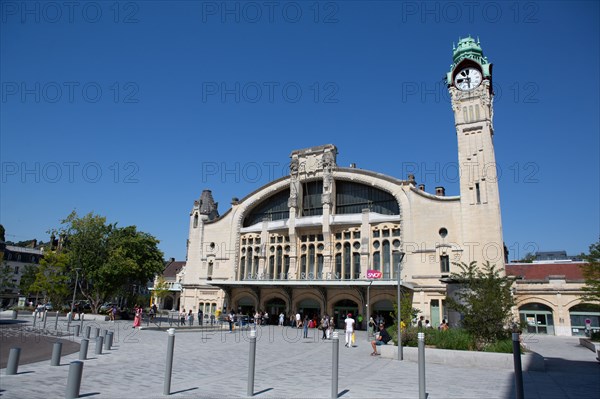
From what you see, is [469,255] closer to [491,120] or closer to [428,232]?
[428,232]

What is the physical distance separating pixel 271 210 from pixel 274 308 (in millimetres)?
12018

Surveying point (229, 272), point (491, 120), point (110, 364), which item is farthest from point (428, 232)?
point (110, 364)

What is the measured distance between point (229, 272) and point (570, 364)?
39292mm

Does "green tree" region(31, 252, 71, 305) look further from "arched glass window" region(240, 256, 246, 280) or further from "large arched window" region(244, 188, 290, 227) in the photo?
"large arched window" region(244, 188, 290, 227)

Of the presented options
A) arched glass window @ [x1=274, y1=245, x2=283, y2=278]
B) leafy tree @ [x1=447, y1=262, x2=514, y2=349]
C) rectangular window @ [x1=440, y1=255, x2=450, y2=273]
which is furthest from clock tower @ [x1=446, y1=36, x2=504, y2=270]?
arched glass window @ [x1=274, y1=245, x2=283, y2=278]

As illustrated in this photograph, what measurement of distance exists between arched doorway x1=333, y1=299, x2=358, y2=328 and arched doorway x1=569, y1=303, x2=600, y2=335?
63.6ft

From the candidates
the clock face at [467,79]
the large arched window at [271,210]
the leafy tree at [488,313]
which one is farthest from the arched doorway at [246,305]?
the leafy tree at [488,313]

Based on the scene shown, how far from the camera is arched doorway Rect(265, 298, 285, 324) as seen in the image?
4719 centimetres

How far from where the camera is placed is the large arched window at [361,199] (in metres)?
43.4

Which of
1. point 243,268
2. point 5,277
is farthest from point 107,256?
point 5,277

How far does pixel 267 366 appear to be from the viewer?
49.4 ft

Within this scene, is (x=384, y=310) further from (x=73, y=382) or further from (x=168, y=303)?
(x=168, y=303)

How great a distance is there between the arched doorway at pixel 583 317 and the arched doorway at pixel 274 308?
1121 inches

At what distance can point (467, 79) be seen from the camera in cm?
4034
